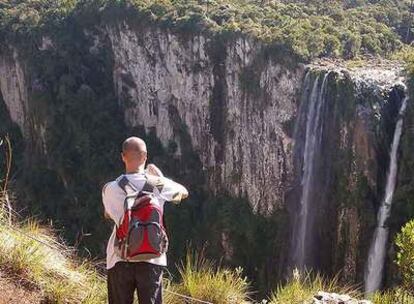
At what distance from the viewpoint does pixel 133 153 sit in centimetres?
402

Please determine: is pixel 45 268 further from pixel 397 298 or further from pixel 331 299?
pixel 397 298

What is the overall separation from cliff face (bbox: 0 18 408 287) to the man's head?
13.2 m

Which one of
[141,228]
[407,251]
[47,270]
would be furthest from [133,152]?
[407,251]

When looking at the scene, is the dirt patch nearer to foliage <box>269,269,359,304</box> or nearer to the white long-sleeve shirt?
the white long-sleeve shirt

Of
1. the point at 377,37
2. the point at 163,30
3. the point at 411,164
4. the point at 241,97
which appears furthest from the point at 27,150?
the point at 411,164

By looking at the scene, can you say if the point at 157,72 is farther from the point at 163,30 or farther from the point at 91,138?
the point at 91,138

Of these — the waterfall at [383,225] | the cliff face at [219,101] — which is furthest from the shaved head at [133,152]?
the cliff face at [219,101]

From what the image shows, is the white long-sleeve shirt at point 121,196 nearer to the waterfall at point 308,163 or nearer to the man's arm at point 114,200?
the man's arm at point 114,200

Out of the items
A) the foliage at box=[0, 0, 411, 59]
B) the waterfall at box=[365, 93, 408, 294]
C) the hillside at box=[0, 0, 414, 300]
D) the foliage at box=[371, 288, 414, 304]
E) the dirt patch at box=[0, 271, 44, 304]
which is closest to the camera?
the dirt patch at box=[0, 271, 44, 304]

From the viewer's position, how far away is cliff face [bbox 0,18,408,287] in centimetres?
1836

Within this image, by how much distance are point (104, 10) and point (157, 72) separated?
447 cm

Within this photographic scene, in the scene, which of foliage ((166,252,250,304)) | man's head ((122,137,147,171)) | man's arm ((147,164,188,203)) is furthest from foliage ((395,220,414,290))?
man's head ((122,137,147,171))

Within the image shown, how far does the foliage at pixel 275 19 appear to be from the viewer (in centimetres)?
2097

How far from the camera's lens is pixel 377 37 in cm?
2203
